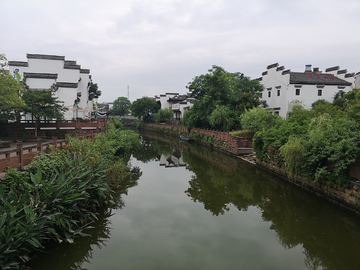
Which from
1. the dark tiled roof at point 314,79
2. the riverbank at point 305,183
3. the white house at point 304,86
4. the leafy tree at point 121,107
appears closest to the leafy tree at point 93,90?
the riverbank at point 305,183

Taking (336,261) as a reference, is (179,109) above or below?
above

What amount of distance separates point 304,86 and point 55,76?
2536 centimetres

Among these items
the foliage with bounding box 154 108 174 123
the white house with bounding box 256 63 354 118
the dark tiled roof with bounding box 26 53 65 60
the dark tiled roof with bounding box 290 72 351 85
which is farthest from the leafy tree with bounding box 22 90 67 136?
the foliage with bounding box 154 108 174 123

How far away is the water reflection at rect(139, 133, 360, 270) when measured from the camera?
19.6ft

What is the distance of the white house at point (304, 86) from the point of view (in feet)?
85.0

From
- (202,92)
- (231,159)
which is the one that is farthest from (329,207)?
(202,92)

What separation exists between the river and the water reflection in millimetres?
24

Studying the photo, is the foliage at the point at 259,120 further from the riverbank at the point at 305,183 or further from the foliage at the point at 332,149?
the foliage at the point at 332,149

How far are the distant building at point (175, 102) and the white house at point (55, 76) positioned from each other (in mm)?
20038

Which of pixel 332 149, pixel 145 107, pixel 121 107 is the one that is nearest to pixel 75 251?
pixel 332 149

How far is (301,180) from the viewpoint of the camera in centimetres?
1066

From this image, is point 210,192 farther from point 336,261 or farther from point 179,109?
point 179,109

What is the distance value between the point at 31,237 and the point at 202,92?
2645cm

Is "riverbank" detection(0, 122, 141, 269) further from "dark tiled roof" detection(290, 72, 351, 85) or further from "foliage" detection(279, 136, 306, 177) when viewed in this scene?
"dark tiled roof" detection(290, 72, 351, 85)
